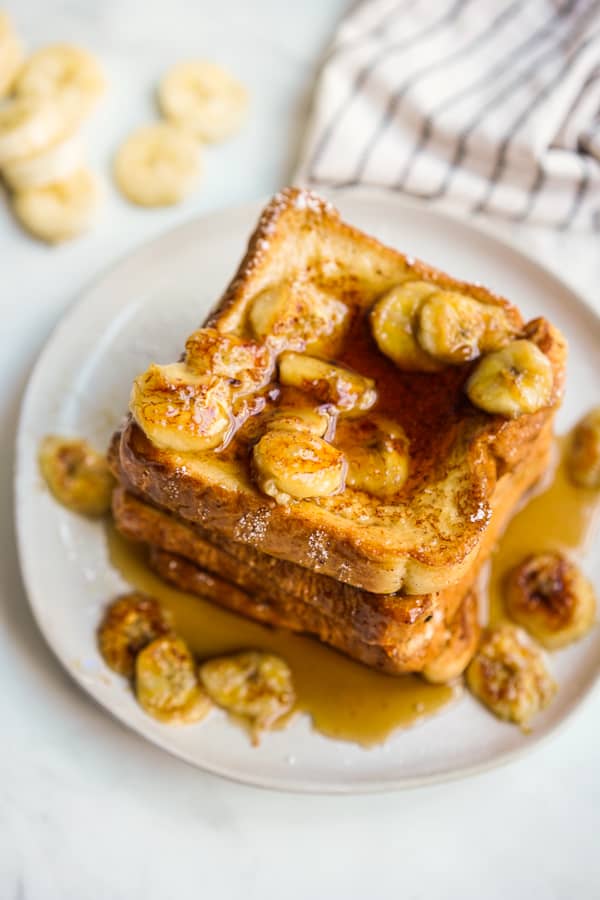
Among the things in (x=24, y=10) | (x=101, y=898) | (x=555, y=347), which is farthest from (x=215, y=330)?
(x=24, y=10)

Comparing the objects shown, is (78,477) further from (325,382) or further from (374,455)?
(374,455)

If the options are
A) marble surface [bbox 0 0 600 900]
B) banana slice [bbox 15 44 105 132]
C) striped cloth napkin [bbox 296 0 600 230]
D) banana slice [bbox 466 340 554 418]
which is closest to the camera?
banana slice [bbox 466 340 554 418]

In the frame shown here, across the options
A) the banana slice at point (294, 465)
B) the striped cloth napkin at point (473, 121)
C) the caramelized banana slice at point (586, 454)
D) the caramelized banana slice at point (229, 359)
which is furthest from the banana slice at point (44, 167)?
the caramelized banana slice at point (586, 454)

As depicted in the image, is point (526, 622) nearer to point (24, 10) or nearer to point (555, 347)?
point (555, 347)

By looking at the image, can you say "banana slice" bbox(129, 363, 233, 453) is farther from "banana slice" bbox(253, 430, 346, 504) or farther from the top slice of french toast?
"banana slice" bbox(253, 430, 346, 504)

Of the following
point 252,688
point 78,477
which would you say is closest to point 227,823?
point 252,688

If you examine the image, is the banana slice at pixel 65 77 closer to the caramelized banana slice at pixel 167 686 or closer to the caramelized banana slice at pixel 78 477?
the caramelized banana slice at pixel 78 477

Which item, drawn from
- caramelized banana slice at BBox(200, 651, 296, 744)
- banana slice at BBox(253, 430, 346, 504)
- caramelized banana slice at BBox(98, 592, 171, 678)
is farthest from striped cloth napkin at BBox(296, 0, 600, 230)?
caramelized banana slice at BBox(200, 651, 296, 744)
